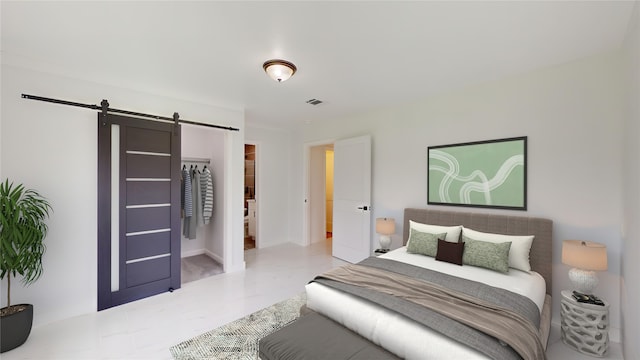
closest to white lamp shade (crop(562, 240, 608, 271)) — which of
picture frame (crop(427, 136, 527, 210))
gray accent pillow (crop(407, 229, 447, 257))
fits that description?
picture frame (crop(427, 136, 527, 210))

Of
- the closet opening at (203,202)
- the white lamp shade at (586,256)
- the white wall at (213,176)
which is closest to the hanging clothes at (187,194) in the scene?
the closet opening at (203,202)

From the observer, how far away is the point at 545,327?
2035mm

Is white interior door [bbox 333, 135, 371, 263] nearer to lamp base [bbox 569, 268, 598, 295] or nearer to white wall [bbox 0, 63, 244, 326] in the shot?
lamp base [bbox 569, 268, 598, 295]

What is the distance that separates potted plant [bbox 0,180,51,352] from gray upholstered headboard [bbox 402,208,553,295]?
410 cm

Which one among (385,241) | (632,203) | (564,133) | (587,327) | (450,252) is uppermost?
(564,133)

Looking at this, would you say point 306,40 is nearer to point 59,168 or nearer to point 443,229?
point 443,229

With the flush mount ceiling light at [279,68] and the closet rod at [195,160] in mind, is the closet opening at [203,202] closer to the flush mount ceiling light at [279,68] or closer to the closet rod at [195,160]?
the closet rod at [195,160]

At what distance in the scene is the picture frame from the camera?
2.75 metres

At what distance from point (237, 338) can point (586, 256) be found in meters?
3.06

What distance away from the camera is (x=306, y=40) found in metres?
2.04

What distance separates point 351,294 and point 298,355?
1.95 ft

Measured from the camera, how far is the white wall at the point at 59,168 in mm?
2391

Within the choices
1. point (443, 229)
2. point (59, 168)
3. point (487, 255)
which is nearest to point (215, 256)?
point (59, 168)

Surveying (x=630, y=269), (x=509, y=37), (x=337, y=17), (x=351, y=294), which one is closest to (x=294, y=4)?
(x=337, y=17)
